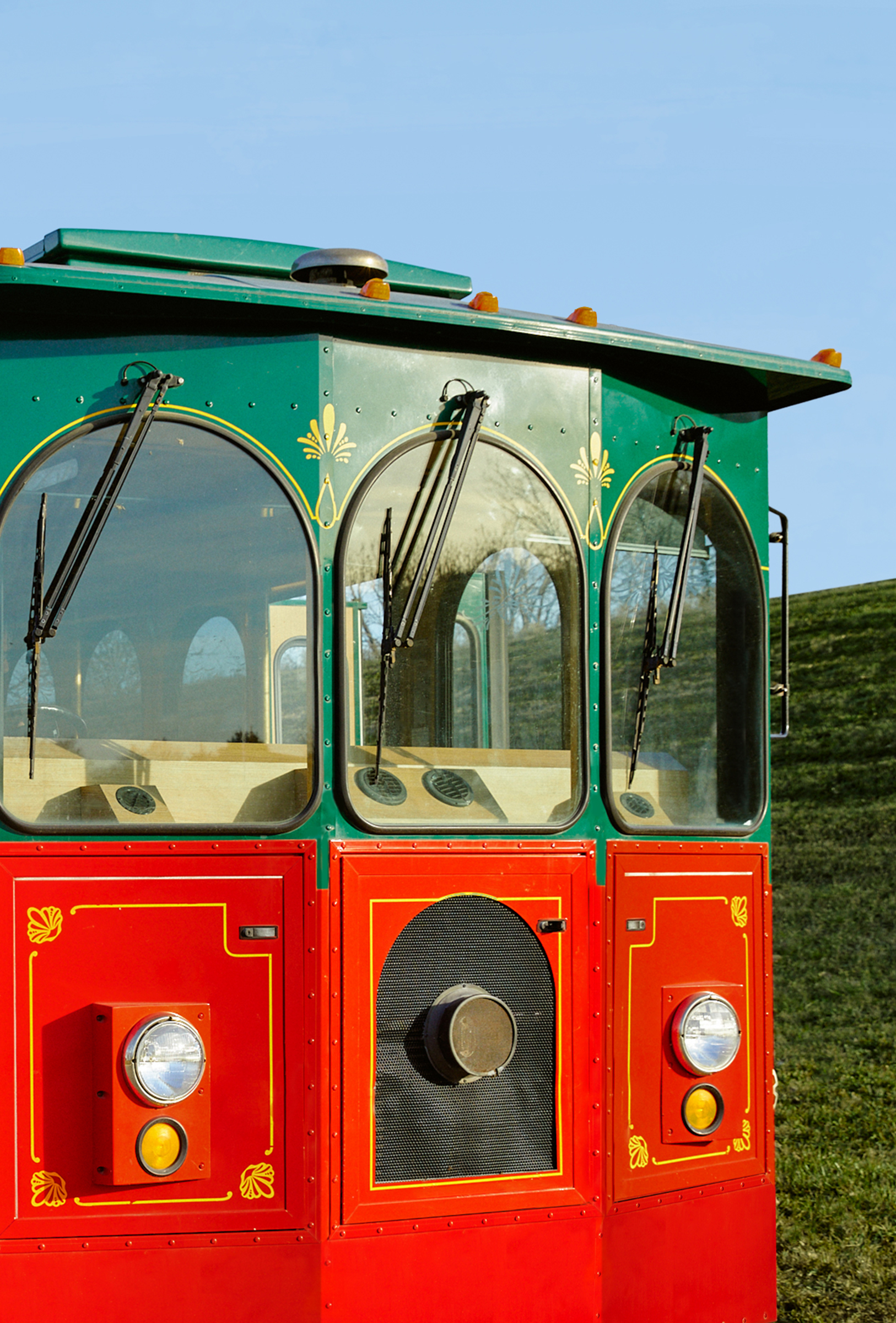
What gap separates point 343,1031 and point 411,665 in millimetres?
938

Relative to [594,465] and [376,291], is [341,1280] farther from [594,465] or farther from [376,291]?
[376,291]

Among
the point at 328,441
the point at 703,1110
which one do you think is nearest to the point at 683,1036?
the point at 703,1110

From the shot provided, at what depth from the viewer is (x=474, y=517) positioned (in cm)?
378

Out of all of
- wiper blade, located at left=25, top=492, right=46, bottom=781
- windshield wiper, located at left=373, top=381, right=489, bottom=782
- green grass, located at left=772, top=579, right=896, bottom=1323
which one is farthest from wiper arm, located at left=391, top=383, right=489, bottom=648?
green grass, located at left=772, top=579, right=896, bottom=1323

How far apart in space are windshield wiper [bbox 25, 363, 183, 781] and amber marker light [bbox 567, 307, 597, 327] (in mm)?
1150

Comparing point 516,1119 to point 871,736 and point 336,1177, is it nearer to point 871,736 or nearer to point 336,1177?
point 336,1177

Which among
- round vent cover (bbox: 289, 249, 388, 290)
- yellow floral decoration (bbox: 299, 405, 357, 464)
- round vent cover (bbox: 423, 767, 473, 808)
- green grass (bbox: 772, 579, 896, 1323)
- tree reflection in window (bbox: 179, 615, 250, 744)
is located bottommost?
green grass (bbox: 772, 579, 896, 1323)

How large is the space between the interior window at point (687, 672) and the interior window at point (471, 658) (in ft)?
0.52

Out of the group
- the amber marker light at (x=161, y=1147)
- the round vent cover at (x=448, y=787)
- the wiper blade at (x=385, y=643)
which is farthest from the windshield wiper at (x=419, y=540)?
the amber marker light at (x=161, y=1147)

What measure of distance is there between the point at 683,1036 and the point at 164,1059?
1.46 meters

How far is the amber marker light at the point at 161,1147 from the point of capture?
328 centimetres

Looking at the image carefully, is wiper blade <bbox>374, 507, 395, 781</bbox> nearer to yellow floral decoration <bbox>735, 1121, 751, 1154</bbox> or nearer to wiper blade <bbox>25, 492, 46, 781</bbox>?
wiper blade <bbox>25, 492, 46, 781</bbox>

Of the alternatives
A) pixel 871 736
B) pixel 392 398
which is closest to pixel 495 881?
pixel 392 398

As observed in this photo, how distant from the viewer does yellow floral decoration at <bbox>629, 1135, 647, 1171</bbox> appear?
3857mm
